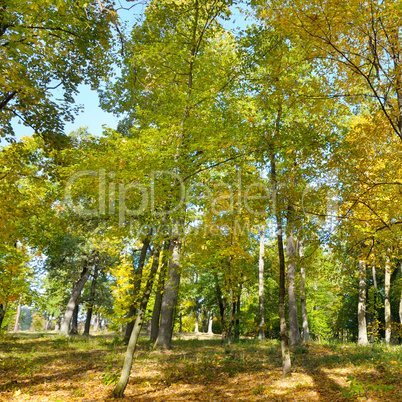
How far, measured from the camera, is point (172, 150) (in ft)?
21.4

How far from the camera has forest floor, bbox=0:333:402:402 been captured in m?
5.91

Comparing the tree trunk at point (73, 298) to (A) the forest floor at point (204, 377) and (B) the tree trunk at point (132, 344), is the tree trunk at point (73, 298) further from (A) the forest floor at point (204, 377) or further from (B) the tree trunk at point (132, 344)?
(B) the tree trunk at point (132, 344)

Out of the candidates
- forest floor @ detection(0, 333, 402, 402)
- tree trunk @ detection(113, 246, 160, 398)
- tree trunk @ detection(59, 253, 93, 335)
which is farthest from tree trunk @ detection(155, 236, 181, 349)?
tree trunk @ detection(59, 253, 93, 335)

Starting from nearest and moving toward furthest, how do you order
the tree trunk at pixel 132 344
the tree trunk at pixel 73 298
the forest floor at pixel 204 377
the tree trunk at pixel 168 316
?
the tree trunk at pixel 132 344 < the forest floor at pixel 204 377 < the tree trunk at pixel 168 316 < the tree trunk at pixel 73 298

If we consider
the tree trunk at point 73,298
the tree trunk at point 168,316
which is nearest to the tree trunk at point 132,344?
the tree trunk at point 168,316

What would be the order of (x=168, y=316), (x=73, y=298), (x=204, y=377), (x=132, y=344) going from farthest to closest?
1. (x=73, y=298)
2. (x=168, y=316)
3. (x=204, y=377)
4. (x=132, y=344)

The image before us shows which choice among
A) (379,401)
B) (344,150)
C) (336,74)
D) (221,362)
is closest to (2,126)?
(336,74)

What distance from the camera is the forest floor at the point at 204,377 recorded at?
5910mm

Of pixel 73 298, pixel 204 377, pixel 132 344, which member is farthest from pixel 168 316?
pixel 73 298

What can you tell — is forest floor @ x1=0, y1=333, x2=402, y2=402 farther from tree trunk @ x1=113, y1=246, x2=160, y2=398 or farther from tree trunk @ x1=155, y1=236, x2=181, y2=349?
tree trunk @ x1=155, y1=236, x2=181, y2=349

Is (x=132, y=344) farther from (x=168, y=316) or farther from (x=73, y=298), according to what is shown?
(x=73, y=298)

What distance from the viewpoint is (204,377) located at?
7445mm

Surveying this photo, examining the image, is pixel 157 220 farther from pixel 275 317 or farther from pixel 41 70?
pixel 275 317

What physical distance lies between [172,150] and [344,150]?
412cm
